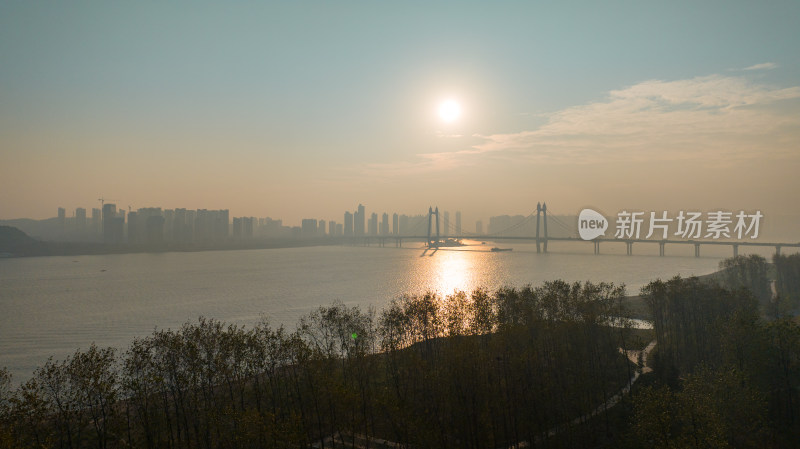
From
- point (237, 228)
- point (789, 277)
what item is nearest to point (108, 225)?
point (237, 228)

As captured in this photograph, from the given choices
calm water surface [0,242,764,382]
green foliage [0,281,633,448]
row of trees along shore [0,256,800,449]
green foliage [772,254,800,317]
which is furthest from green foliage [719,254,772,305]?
green foliage [0,281,633,448]

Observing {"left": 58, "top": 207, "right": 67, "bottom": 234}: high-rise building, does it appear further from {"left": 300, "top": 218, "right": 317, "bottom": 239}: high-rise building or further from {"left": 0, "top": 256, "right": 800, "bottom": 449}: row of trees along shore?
{"left": 0, "top": 256, "right": 800, "bottom": 449}: row of trees along shore

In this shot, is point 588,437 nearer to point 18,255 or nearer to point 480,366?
point 480,366

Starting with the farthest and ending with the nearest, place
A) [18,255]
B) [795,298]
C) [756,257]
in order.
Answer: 1. [18,255]
2. [756,257]
3. [795,298]

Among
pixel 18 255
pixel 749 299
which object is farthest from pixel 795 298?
pixel 18 255

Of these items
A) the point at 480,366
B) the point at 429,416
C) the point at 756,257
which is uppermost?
the point at 756,257

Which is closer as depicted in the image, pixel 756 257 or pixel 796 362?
pixel 796 362
